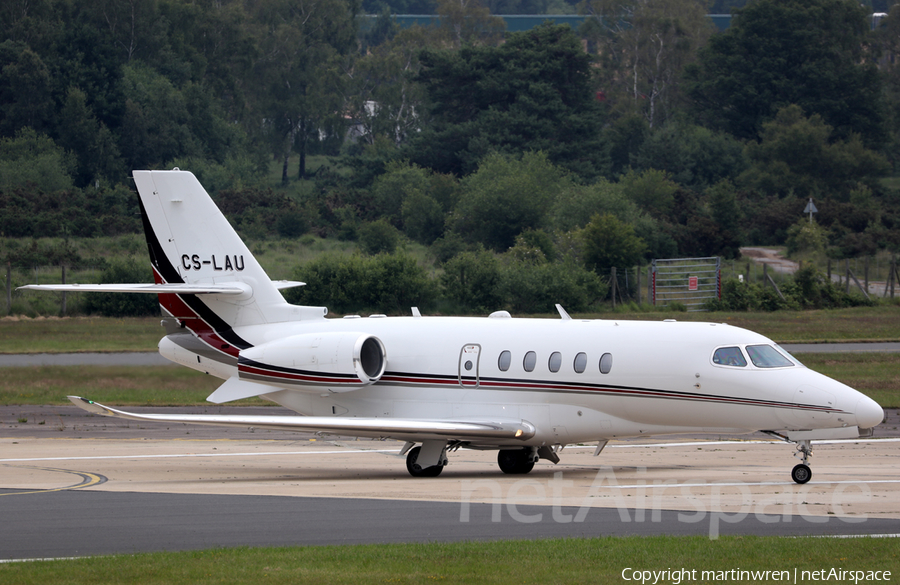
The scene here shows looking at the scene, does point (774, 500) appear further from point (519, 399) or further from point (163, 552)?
point (163, 552)

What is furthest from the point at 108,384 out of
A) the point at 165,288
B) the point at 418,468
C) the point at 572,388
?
the point at 572,388

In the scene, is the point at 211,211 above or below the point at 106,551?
above

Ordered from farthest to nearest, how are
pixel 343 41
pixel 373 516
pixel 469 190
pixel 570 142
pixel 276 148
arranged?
pixel 343 41
pixel 276 148
pixel 570 142
pixel 469 190
pixel 373 516

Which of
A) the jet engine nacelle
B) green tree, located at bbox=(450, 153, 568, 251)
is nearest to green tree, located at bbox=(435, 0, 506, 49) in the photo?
green tree, located at bbox=(450, 153, 568, 251)

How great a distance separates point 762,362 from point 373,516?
25.7ft

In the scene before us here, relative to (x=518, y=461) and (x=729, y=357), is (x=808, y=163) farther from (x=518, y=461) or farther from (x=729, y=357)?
(x=729, y=357)

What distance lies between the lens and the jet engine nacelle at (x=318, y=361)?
73.9 ft

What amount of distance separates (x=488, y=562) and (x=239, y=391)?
39.1 feet

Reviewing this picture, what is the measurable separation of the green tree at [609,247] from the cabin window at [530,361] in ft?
136

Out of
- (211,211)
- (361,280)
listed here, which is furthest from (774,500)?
(361,280)

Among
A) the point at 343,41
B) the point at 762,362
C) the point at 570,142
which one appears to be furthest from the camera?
the point at 343,41

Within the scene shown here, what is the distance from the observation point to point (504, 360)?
71.4 feet

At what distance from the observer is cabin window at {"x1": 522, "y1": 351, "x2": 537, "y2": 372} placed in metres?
21.4

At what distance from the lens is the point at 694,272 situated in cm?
6159
